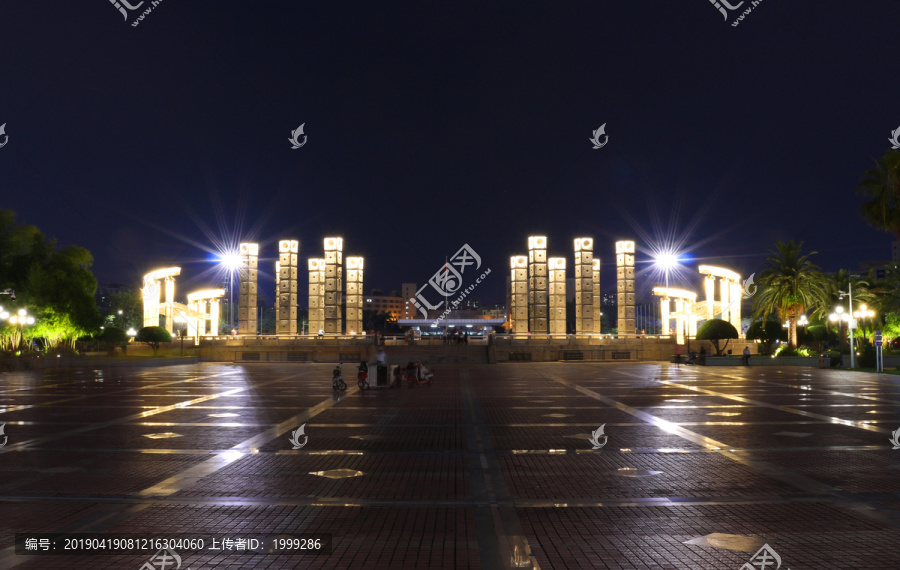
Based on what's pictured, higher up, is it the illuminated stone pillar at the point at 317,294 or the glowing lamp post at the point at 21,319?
the illuminated stone pillar at the point at 317,294

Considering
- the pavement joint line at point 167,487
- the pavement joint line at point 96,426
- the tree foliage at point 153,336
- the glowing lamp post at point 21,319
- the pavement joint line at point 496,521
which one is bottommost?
the pavement joint line at point 496,521

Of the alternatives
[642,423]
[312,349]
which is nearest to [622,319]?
[312,349]

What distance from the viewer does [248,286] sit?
6769 cm

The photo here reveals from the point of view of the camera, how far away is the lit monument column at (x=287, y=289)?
2672 inches

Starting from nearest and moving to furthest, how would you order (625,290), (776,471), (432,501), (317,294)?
(432,501)
(776,471)
(625,290)
(317,294)

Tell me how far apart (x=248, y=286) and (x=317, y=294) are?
6.98 meters

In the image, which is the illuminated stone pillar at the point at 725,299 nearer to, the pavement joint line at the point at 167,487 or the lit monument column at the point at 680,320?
Result: the lit monument column at the point at 680,320

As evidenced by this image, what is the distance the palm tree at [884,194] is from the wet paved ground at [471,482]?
18.1m

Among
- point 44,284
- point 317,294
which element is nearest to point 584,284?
point 317,294

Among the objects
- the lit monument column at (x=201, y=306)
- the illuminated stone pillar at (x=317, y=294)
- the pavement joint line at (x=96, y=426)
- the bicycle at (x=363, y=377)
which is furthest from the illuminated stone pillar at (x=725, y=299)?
the lit monument column at (x=201, y=306)

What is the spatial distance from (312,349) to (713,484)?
4791 cm

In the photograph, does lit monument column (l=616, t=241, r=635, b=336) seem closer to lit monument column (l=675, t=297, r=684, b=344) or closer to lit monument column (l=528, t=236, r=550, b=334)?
lit monument column (l=675, t=297, r=684, b=344)

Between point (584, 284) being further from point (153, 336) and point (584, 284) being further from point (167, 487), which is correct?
point (167, 487)

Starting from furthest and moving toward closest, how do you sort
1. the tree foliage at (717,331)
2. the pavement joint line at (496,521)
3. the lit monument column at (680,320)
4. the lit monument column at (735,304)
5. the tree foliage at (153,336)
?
the lit monument column at (680,320) < the lit monument column at (735,304) < the tree foliage at (153,336) < the tree foliage at (717,331) < the pavement joint line at (496,521)
